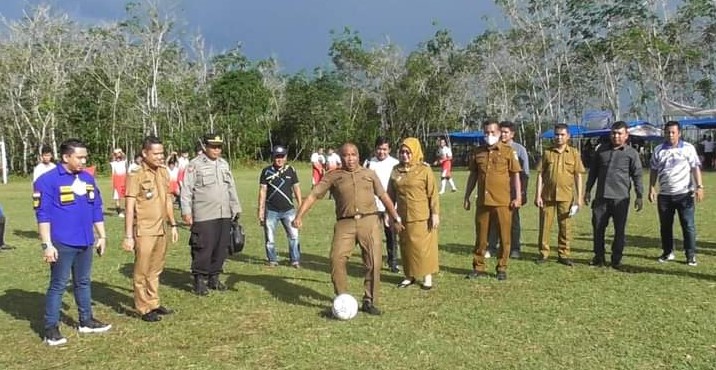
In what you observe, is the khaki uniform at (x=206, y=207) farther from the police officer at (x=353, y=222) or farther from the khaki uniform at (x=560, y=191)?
the khaki uniform at (x=560, y=191)

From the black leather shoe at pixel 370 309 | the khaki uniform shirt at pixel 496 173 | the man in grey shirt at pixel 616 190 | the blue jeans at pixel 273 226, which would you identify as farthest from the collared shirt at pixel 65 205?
the man in grey shirt at pixel 616 190

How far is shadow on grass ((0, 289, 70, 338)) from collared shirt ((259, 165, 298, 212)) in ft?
10.3

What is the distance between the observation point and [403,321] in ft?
21.8

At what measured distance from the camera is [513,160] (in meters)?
8.42

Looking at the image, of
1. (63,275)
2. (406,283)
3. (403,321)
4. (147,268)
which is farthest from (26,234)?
(403,321)

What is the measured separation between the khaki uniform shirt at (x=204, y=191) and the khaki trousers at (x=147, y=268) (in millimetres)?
1034

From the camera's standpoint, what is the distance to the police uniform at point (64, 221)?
19.9 feet

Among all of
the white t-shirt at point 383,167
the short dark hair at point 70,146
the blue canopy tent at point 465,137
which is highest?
the blue canopy tent at point 465,137

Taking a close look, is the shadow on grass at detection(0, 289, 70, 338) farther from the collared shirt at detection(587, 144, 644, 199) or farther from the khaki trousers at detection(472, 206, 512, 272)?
the collared shirt at detection(587, 144, 644, 199)

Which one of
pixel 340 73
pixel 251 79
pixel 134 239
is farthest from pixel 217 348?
pixel 340 73

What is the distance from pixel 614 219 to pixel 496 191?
1.89m

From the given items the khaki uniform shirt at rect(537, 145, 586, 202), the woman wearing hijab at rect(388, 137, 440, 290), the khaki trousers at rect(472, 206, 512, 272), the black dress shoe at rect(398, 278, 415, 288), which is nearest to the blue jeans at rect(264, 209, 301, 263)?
the black dress shoe at rect(398, 278, 415, 288)

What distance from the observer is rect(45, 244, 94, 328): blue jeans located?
6137 millimetres

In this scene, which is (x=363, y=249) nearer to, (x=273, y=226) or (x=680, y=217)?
(x=273, y=226)
